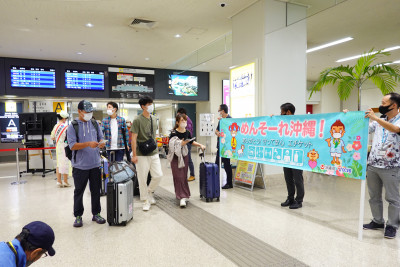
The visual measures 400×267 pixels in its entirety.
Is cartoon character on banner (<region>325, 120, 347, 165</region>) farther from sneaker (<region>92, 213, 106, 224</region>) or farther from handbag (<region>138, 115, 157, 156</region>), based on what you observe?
sneaker (<region>92, 213, 106, 224</region>)

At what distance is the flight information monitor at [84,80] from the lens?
10.2 m

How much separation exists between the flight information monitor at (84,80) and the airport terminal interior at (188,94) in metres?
0.04

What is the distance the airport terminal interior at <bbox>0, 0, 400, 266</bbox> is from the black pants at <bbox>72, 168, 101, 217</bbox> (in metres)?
0.25

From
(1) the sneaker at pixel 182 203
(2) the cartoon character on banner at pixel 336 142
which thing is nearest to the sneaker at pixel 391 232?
(2) the cartoon character on banner at pixel 336 142

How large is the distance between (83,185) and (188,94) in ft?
30.0

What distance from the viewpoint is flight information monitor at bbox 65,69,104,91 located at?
1020 cm

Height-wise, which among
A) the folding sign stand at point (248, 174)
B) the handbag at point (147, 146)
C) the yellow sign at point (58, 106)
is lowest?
the folding sign stand at point (248, 174)

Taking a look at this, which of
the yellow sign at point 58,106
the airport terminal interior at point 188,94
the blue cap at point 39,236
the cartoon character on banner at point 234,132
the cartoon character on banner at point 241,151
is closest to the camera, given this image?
the blue cap at point 39,236

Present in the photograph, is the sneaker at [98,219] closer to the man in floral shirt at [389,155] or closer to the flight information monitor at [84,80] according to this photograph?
the man in floral shirt at [389,155]

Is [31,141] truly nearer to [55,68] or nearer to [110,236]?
[55,68]

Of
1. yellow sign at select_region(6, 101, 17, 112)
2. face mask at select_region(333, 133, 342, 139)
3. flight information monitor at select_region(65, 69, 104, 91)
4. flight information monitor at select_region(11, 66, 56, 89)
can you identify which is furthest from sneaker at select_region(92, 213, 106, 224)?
yellow sign at select_region(6, 101, 17, 112)

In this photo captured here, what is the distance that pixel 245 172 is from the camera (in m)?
5.63

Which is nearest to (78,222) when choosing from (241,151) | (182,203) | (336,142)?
(182,203)

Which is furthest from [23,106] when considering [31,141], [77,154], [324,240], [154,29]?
[324,240]
